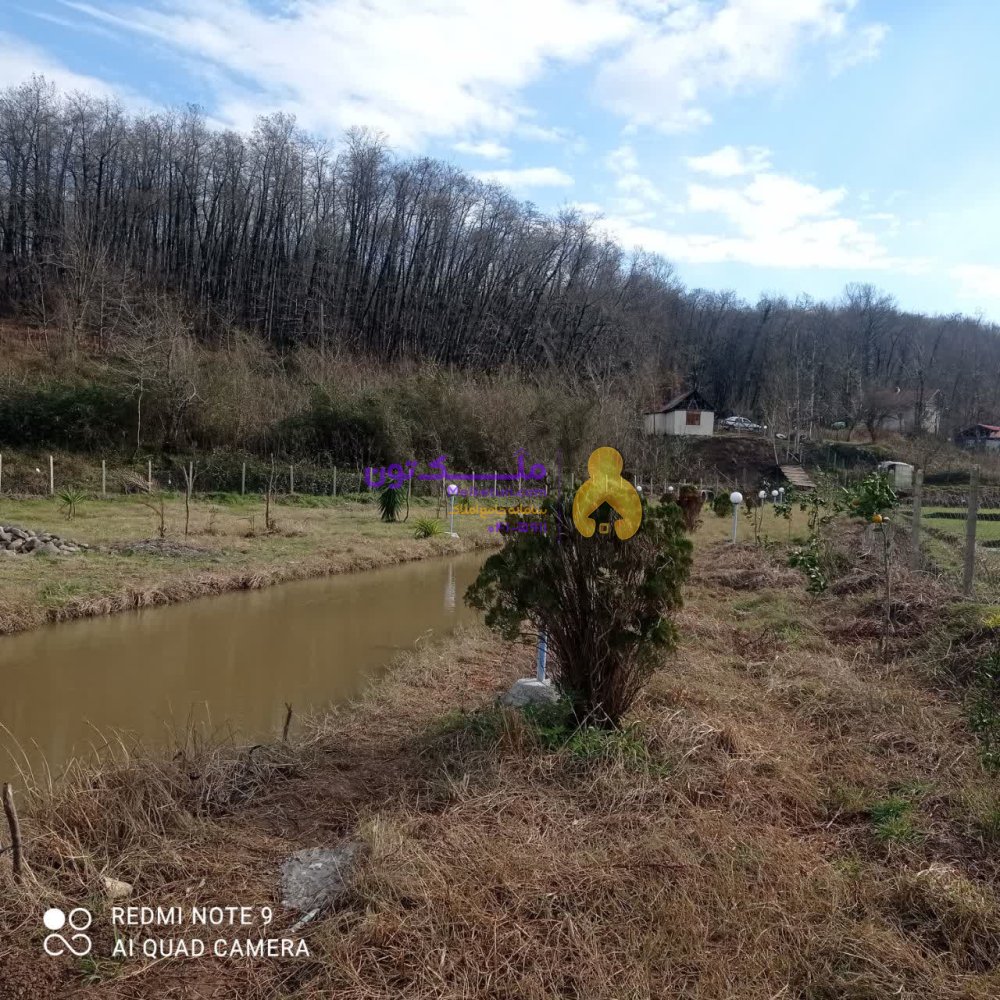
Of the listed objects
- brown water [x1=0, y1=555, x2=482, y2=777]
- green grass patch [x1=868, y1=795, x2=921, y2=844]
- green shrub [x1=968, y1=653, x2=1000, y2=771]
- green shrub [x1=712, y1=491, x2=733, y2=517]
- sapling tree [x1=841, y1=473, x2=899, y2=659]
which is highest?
sapling tree [x1=841, y1=473, x2=899, y2=659]

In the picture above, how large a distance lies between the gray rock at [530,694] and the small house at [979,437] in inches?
1744

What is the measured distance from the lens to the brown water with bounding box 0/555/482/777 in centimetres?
541

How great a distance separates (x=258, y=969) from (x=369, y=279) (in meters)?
37.6

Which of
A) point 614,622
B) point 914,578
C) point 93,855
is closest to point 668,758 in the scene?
point 614,622

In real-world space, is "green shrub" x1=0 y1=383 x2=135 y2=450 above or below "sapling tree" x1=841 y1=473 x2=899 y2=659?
above

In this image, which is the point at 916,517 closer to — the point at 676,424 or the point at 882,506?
the point at 882,506

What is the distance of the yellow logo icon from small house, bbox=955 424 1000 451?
44.5 metres

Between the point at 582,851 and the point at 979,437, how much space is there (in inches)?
1912

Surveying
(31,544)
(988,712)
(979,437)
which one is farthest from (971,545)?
(979,437)

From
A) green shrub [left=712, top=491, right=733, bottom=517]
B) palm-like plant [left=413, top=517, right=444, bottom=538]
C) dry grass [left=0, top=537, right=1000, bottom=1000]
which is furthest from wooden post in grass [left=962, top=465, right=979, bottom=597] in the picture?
green shrub [left=712, top=491, right=733, bottom=517]

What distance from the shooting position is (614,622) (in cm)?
396

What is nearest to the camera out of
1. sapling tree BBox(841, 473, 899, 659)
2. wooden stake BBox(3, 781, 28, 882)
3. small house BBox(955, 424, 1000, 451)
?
wooden stake BBox(3, 781, 28, 882)

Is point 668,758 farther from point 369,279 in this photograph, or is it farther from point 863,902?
point 369,279

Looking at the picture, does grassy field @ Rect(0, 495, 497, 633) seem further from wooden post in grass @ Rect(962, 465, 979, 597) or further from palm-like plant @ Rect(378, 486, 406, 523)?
wooden post in grass @ Rect(962, 465, 979, 597)
